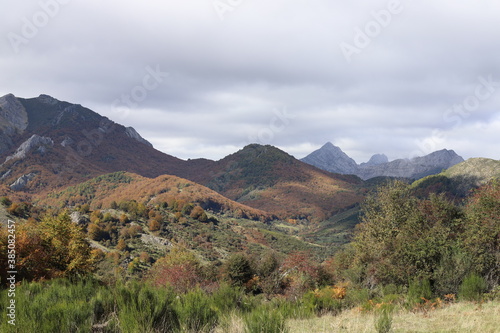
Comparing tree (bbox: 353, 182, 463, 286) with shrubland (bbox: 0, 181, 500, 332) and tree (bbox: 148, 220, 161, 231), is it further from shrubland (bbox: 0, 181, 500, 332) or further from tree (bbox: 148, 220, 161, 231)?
tree (bbox: 148, 220, 161, 231)

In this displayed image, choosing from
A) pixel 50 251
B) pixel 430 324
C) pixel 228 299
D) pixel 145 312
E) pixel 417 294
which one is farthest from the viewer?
pixel 50 251

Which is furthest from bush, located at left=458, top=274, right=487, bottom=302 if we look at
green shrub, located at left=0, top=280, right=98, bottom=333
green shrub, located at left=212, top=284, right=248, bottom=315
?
green shrub, located at left=0, top=280, right=98, bottom=333

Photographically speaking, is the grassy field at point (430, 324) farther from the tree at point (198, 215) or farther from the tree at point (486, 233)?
the tree at point (198, 215)

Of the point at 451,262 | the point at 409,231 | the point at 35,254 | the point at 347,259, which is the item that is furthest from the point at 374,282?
the point at 35,254

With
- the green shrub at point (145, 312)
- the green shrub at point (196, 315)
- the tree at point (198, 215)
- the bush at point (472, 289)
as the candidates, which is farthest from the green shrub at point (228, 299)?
the tree at point (198, 215)

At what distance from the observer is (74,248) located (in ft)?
108

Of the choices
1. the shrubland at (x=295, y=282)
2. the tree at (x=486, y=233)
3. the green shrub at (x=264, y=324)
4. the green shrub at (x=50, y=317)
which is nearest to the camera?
the green shrub at (x=50, y=317)

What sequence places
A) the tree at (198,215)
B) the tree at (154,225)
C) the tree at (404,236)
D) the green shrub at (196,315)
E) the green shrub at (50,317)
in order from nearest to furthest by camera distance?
the green shrub at (50,317) < the green shrub at (196,315) < the tree at (404,236) < the tree at (154,225) < the tree at (198,215)

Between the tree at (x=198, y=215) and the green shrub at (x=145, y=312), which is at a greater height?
the green shrub at (x=145, y=312)

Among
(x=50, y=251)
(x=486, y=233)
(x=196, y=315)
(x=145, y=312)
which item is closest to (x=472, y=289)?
(x=486, y=233)

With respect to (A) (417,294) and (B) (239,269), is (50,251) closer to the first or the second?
(B) (239,269)

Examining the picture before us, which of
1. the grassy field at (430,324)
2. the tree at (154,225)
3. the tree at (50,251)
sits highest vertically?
the grassy field at (430,324)

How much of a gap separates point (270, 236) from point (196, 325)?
14527 cm

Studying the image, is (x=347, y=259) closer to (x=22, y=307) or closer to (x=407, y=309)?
(x=407, y=309)
